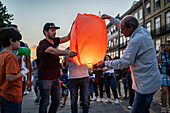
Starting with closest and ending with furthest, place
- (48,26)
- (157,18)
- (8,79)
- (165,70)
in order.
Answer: (8,79)
(48,26)
(165,70)
(157,18)

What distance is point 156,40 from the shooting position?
2830 centimetres

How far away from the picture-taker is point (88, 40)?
285cm

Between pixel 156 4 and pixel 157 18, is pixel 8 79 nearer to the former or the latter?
pixel 157 18

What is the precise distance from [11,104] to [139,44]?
2173 mm

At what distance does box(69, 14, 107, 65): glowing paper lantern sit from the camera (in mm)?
2859

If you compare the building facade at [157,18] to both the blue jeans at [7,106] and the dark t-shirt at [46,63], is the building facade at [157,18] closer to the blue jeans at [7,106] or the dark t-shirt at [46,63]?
the dark t-shirt at [46,63]

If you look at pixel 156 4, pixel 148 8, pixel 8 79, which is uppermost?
pixel 148 8

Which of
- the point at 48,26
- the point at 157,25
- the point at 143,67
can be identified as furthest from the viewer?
the point at 157,25

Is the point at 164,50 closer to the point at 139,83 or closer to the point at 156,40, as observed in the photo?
the point at 139,83

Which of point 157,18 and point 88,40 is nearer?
point 88,40

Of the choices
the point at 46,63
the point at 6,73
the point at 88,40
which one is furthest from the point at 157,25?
the point at 6,73

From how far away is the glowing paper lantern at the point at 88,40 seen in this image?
2859mm

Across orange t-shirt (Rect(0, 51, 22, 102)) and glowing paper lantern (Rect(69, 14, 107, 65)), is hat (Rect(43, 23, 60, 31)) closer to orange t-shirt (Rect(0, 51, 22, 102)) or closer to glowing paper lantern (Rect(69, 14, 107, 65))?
glowing paper lantern (Rect(69, 14, 107, 65))

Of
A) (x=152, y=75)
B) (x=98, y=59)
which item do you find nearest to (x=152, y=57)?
(x=152, y=75)
